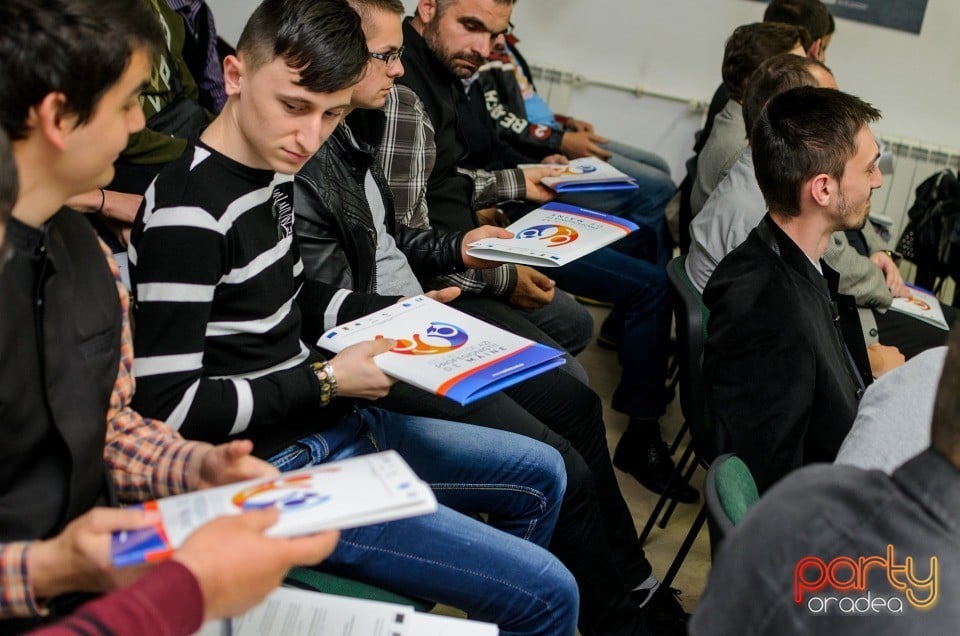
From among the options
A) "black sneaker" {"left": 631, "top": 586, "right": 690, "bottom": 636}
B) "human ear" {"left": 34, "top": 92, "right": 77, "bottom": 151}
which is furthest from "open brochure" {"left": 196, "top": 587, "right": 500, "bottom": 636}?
"black sneaker" {"left": 631, "top": 586, "right": 690, "bottom": 636}

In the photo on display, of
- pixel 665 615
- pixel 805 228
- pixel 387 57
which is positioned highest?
pixel 387 57

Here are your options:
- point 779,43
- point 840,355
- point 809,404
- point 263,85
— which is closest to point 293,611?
point 263,85

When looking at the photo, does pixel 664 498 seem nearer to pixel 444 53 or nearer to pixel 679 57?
pixel 444 53

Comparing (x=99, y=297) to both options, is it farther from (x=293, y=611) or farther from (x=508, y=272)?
(x=508, y=272)

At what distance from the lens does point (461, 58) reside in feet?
9.04

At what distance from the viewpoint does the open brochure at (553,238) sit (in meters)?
2.04

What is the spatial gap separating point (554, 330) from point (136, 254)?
1.58m

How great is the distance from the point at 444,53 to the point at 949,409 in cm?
212

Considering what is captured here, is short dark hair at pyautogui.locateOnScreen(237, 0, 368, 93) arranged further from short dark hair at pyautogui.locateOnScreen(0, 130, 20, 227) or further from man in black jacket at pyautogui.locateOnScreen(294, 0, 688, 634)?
short dark hair at pyautogui.locateOnScreen(0, 130, 20, 227)

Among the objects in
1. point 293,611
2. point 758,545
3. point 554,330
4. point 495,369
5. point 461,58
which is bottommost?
point 554,330

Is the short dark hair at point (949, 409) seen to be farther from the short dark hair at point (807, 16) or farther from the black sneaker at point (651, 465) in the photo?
the short dark hair at point (807, 16)

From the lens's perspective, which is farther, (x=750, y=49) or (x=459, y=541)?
(x=750, y=49)

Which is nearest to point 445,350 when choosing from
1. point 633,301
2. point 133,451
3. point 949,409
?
point 133,451

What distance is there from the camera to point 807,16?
3639mm
